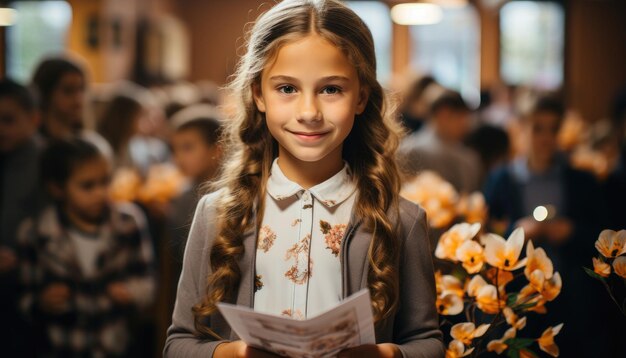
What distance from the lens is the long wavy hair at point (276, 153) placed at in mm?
1664

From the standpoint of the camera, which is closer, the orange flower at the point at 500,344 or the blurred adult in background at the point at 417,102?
the orange flower at the point at 500,344

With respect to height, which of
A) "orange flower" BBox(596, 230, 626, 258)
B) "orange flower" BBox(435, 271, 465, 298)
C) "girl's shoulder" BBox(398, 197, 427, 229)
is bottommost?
"orange flower" BBox(435, 271, 465, 298)

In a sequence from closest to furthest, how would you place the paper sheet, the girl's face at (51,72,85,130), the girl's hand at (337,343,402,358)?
the paper sheet, the girl's hand at (337,343,402,358), the girl's face at (51,72,85,130)

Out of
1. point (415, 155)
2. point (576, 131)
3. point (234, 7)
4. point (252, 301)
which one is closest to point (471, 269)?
point (252, 301)

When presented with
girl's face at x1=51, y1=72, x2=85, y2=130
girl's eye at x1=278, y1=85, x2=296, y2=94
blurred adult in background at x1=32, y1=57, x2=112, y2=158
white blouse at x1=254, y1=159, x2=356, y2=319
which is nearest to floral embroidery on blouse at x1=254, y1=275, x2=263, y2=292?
white blouse at x1=254, y1=159, x2=356, y2=319

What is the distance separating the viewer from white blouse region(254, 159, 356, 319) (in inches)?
66.5

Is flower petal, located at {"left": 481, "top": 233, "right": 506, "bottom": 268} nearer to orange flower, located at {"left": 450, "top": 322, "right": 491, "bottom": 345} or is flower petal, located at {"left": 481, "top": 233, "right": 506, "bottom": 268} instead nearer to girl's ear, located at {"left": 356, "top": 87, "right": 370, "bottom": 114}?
orange flower, located at {"left": 450, "top": 322, "right": 491, "bottom": 345}

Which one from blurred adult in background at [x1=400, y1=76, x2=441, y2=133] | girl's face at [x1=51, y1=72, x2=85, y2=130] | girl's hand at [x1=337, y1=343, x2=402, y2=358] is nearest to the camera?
girl's hand at [x1=337, y1=343, x2=402, y2=358]

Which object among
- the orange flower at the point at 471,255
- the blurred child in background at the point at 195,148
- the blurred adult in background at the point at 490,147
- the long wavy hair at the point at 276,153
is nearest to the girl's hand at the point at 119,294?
the blurred child in background at the point at 195,148

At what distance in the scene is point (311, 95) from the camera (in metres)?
1.63

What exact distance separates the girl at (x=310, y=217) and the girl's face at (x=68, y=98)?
289 centimetres

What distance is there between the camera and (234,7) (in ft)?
60.1

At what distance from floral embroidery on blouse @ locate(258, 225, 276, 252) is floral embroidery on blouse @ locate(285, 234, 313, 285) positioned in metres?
0.04

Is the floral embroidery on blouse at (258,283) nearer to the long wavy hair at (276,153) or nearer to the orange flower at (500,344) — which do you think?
the long wavy hair at (276,153)
